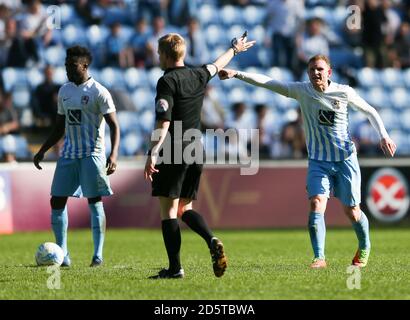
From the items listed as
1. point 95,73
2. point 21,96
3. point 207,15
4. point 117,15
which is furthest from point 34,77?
point 207,15

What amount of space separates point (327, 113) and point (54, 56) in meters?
11.3

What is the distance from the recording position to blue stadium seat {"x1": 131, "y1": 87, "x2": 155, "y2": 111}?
20062 mm

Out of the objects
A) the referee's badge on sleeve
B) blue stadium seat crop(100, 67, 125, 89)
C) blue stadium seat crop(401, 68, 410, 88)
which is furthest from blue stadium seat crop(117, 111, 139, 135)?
the referee's badge on sleeve

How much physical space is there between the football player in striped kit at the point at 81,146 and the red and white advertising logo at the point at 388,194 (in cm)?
815

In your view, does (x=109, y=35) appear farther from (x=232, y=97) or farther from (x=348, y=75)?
(x=348, y=75)

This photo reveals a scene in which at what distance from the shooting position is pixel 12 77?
19578mm

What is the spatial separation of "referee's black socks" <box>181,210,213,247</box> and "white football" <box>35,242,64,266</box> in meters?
1.87

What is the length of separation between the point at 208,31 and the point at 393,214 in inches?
263

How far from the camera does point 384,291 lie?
7902 mm

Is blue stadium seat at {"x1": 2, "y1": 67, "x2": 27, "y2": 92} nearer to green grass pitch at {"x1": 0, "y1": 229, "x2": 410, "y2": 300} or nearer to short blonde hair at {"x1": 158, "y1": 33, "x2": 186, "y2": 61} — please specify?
green grass pitch at {"x1": 0, "y1": 229, "x2": 410, "y2": 300}

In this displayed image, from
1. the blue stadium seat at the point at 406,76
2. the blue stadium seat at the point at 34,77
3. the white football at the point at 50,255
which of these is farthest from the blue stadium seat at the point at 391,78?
the white football at the point at 50,255

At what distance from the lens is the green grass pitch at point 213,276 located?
781cm

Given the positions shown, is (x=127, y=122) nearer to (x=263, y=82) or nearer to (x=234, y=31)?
(x=234, y=31)

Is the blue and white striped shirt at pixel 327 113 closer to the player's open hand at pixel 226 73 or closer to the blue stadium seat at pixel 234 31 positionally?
the player's open hand at pixel 226 73
